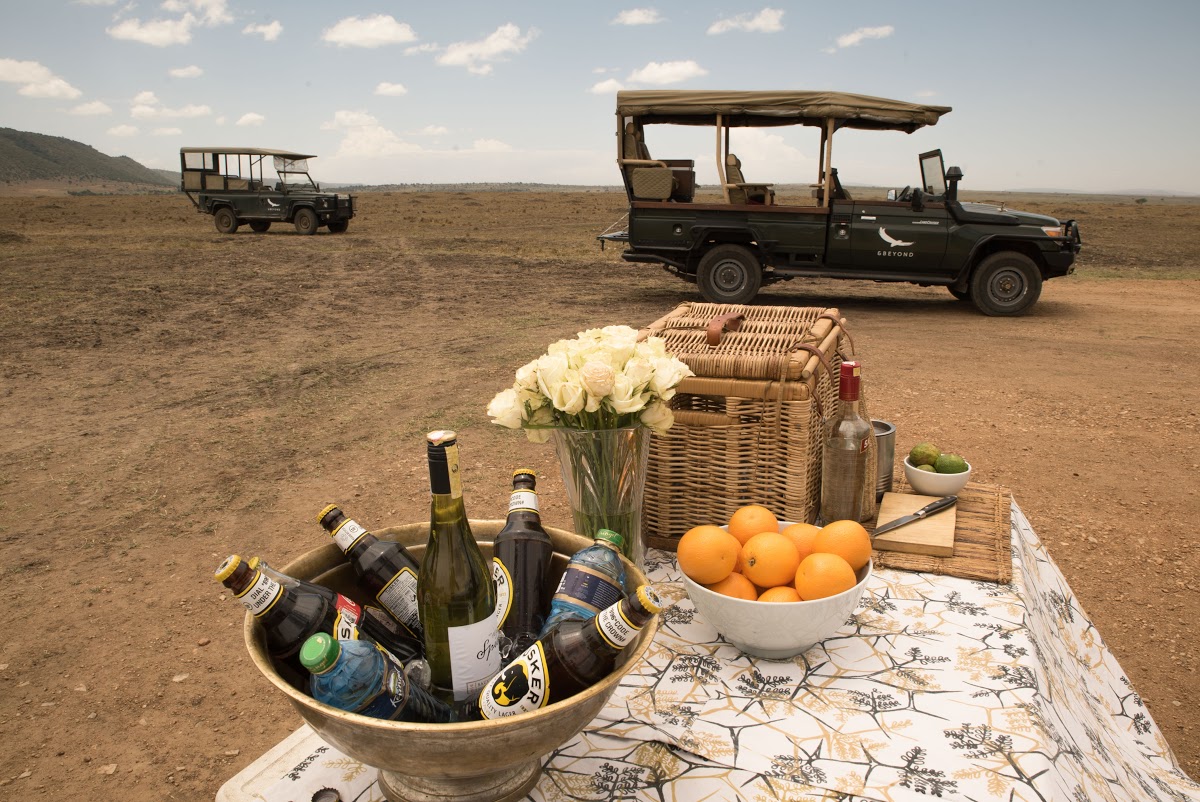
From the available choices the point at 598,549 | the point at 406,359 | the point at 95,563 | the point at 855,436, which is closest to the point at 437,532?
the point at 598,549

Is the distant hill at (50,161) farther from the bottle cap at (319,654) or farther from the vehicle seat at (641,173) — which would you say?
the bottle cap at (319,654)

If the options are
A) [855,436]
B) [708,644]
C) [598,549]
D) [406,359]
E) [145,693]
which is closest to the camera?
[598,549]

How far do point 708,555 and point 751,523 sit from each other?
0.17 meters

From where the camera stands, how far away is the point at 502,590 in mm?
1299

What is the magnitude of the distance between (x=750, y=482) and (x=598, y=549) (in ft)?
2.27

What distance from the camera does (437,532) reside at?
3.83 feet

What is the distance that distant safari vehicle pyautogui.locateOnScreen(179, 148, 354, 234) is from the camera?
20.1 metres

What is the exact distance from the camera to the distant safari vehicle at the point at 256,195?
2011cm

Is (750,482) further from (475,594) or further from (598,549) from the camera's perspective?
(475,594)

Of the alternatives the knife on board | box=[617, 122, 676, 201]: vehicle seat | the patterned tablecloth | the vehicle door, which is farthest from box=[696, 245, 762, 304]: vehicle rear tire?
the patterned tablecloth

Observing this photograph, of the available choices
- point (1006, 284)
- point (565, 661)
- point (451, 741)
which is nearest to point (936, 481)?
point (565, 661)

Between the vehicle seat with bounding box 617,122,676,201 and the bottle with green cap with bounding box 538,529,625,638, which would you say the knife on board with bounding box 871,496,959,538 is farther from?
the vehicle seat with bounding box 617,122,676,201

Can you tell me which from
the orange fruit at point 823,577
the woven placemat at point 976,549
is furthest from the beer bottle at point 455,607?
the woven placemat at point 976,549

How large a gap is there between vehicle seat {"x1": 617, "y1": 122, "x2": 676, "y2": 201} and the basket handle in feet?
24.7
